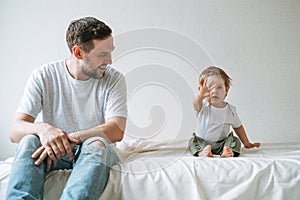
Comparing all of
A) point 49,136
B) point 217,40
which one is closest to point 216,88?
point 217,40

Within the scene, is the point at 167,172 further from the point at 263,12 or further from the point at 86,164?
the point at 263,12

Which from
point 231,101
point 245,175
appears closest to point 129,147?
point 245,175

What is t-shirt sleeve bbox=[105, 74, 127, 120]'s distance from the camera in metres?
1.41

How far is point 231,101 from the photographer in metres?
2.11

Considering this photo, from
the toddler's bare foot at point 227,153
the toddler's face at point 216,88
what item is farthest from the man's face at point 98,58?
the toddler's bare foot at point 227,153

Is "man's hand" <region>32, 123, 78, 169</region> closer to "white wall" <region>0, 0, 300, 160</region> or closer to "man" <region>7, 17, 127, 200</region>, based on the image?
"man" <region>7, 17, 127, 200</region>

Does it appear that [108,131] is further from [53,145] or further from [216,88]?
[216,88]

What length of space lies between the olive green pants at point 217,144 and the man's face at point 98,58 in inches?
18.0

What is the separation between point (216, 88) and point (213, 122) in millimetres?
137

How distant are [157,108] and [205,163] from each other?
0.65 metres

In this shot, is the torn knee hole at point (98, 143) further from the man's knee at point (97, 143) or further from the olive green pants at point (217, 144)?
the olive green pants at point (217, 144)

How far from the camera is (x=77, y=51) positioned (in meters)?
1.43

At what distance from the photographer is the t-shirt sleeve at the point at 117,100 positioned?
1.41 meters

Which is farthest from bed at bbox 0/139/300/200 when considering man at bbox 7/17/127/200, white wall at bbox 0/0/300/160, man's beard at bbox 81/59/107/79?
white wall at bbox 0/0/300/160
